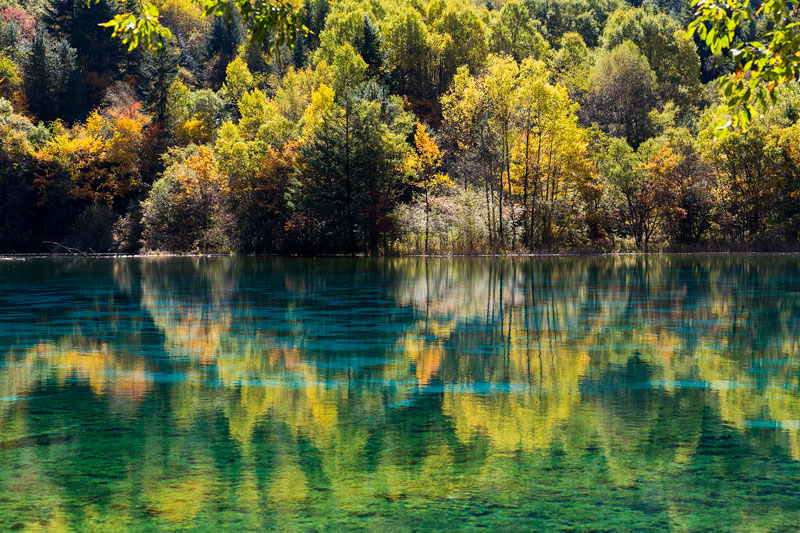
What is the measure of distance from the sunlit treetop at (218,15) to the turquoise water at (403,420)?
4215 mm

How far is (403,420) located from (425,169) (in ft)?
209

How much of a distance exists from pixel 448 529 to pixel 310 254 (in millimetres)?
64567

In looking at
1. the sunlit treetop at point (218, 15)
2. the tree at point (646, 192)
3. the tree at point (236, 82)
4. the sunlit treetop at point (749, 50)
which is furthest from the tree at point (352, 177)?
the sunlit treetop at point (749, 50)

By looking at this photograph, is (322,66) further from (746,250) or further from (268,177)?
(746,250)

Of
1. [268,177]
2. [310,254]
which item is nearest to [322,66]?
[268,177]

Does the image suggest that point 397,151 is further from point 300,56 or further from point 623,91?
point 300,56

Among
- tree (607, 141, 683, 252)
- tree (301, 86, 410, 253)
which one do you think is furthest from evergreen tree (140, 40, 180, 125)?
tree (607, 141, 683, 252)

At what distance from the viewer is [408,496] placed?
693 centimetres

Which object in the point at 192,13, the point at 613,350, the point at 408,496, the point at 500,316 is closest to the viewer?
the point at 408,496

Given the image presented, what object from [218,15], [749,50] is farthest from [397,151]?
[749,50]

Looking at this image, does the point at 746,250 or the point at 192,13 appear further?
the point at 192,13

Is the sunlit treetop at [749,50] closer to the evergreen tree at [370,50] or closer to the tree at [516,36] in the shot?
the evergreen tree at [370,50]

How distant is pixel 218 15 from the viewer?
27.5 ft

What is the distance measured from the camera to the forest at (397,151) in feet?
222
